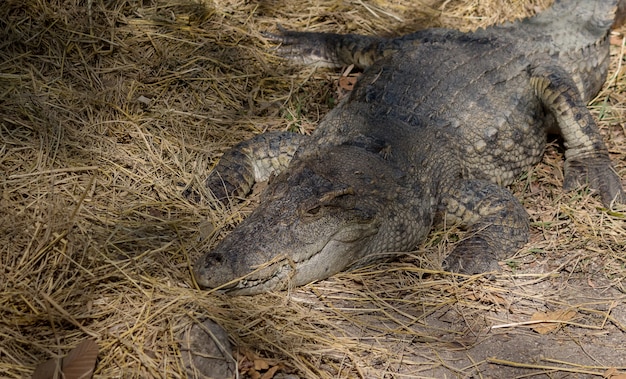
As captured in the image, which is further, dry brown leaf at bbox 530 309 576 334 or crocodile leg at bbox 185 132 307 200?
crocodile leg at bbox 185 132 307 200

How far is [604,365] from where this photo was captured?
9.53ft

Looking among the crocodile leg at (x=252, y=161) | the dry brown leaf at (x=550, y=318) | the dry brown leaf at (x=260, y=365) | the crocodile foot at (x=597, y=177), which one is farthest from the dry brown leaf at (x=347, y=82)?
the dry brown leaf at (x=260, y=365)

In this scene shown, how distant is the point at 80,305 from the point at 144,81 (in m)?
1.79

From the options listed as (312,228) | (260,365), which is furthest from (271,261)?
(260,365)

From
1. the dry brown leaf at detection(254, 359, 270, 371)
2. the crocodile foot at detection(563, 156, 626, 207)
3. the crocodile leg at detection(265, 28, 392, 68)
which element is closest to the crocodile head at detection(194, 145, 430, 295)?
the dry brown leaf at detection(254, 359, 270, 371)

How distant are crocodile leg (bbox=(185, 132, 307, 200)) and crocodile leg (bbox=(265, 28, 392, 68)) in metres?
0.95

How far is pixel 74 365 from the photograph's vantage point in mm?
2539

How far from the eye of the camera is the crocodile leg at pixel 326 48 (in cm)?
475

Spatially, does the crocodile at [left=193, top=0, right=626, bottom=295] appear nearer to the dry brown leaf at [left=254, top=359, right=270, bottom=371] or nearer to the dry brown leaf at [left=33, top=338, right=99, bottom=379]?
the dry brown leaf at [left=254, top=359, right=270, bottom=371]

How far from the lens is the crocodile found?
3.17 meters

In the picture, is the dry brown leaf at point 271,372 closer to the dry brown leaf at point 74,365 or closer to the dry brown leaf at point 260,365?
the dry brown leaf at point 260,365

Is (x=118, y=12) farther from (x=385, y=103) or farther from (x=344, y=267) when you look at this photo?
(x=344, y=267)

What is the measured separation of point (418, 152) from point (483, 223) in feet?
1.66

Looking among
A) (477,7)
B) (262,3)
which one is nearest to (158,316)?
(262,3)
